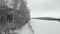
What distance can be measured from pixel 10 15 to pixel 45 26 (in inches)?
11.0

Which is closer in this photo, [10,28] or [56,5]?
[10,28]

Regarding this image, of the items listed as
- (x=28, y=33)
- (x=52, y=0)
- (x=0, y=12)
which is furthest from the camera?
(x=52, y=0)

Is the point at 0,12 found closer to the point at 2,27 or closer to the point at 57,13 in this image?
the point at 2,27

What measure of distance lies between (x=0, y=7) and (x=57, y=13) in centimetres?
46

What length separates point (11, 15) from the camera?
1.57 feet

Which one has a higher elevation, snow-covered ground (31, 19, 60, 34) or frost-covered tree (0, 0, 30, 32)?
frost-covered tree (0, 0, 30, 32)

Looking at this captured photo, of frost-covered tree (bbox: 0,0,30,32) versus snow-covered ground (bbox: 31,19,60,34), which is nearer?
frost-covered tree (bbox: 0,0,30,32)

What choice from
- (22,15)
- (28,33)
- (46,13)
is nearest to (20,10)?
(22,15)

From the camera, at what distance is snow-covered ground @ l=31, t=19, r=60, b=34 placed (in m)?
0.63

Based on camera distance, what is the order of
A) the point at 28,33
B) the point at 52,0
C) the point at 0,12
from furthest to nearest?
the point at 52,0
the point at 28,33
the point at 0,12

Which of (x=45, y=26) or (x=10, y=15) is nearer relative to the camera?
(x=10, y=15)

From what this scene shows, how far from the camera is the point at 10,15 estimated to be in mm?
478

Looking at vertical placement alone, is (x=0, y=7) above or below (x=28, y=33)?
above

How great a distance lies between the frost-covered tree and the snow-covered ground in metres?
0.16
